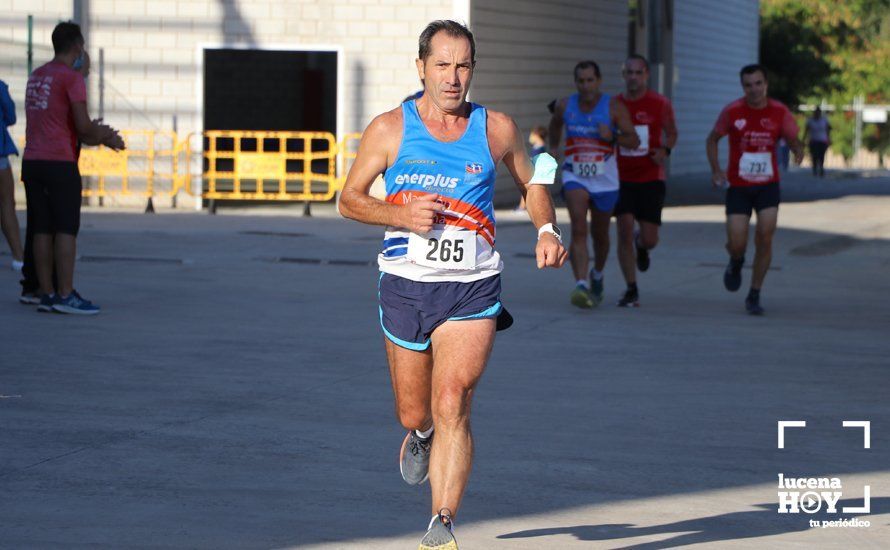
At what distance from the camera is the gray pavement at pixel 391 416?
19.5 ft

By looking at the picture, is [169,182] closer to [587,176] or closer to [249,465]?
[587,176]

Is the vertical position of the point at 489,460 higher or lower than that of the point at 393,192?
lower

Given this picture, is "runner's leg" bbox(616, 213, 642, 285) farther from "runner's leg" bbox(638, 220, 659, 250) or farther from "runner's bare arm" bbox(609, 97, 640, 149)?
"runner's bare arm" bbox(609, 97, 640, 149)

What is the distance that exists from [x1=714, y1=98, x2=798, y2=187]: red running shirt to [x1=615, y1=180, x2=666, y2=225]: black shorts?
Result: 828 mm

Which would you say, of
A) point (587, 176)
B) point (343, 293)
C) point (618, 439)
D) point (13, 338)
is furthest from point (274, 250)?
point (618, 439)

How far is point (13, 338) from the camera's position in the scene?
10.5 metres

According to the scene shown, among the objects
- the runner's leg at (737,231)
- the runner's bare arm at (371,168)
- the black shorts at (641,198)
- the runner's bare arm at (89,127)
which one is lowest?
the runner's leg at (737,231)

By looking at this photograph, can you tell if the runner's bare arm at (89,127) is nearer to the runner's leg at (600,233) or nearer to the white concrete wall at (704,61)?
the runner's leg at (600,233)

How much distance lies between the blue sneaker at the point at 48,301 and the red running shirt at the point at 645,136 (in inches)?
181

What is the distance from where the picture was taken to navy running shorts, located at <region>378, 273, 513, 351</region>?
5664 mm

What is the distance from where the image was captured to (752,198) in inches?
494

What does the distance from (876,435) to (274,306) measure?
5945 mm

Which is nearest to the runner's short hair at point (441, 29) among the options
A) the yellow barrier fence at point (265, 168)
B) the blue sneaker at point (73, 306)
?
the blue sneaker at point (73, 306)

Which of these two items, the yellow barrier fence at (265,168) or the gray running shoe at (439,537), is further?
the yellow barrier fence at (265,168)
